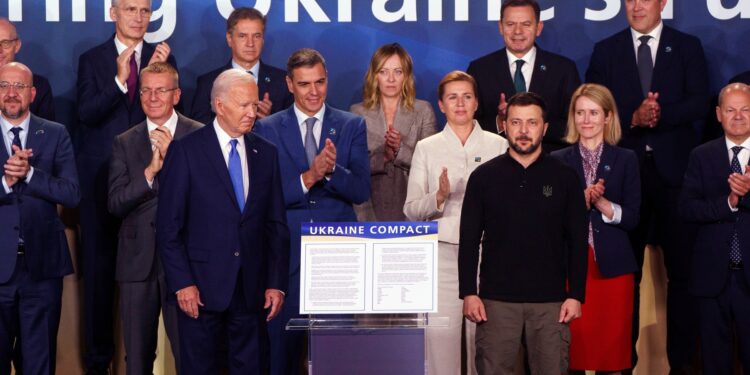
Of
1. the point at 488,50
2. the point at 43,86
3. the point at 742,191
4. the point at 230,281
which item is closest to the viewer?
the point at 230,281

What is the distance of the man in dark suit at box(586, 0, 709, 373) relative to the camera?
687 cm

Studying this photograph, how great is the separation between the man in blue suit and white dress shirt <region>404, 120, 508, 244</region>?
26cm

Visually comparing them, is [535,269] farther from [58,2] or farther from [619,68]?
[58,2]

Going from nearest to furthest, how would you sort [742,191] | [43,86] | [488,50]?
[742,191] < [43,86] < [488,50]

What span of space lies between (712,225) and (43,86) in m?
3.94

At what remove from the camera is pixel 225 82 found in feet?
17.0

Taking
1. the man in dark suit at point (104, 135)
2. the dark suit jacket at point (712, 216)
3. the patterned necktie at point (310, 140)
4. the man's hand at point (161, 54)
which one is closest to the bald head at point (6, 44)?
the man in dark suit at point (104, 135)

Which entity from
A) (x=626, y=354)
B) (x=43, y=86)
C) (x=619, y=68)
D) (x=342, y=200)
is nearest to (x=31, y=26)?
(x=43, y=86)

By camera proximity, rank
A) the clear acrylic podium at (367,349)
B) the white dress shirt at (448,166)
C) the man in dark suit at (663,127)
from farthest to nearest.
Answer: the man in dark suit at (663,127) < the white dress shirt at (448,166) < the clear acrylic podium at (367,349)

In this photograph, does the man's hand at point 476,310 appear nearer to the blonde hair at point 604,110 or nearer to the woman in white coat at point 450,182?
the woman in white coat at point 450,182

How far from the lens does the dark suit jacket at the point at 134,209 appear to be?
6.14m

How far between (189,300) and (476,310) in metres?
1.30

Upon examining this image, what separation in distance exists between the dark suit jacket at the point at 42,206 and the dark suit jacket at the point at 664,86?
3162mm

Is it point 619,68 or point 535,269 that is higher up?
point 619,68
